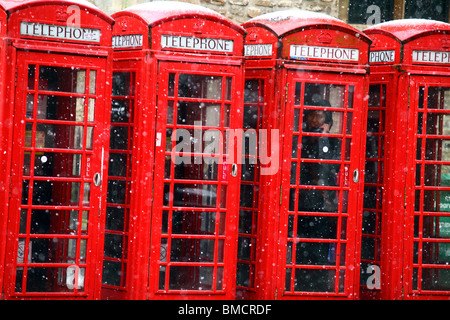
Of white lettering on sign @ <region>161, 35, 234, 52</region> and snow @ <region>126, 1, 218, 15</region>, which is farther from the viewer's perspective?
snow @ <region>126, 1, 218, 15</region>

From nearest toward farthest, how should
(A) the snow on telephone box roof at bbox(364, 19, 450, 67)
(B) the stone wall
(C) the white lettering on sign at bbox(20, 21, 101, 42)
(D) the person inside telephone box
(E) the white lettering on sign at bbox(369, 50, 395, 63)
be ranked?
(C) the white lettering on sign at bbox(20, 21, 101, 42)
(D) the person inside telephone box
(A) the snow on telephone box roof at bbox(364, 19, 450, 67)
(E) the white lettering on sign at bbox(369, 50, 395, 63)
(B) the stone wall

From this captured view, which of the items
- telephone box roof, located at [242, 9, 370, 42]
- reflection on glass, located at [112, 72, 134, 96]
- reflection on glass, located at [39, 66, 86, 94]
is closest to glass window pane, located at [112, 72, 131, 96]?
reflection on glass, located at [112, 72, 134, 96]

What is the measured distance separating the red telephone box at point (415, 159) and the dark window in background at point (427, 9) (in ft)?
10.3

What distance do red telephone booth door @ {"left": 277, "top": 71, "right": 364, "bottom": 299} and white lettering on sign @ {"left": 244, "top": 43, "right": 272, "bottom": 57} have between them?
0.33m

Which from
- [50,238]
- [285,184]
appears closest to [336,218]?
[285,184]

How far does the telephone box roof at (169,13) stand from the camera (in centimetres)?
676

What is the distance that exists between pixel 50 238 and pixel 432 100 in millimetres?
3764

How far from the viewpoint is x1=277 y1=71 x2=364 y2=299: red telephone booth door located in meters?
7.18

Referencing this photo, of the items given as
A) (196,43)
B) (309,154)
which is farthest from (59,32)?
(309,154)

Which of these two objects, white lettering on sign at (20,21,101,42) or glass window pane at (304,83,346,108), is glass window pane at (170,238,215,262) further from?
white lettering on sign at (20,21,101,42)

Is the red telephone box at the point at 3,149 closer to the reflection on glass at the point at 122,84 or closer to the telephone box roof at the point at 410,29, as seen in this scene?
the reflection on glass at the point at 122,84

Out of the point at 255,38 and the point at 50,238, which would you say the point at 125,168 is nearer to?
the point at 50,238

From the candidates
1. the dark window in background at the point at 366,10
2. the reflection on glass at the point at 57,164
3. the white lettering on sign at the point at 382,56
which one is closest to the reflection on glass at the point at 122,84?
the reflection on glass at the point at 57,164

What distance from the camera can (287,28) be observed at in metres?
7.13
